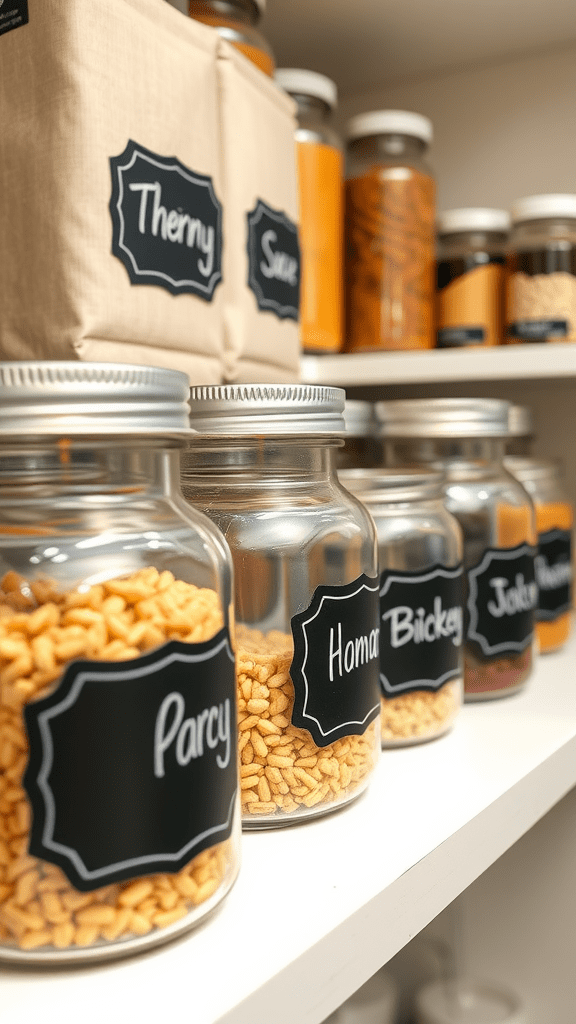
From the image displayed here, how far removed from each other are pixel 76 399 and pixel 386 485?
12.7 inches

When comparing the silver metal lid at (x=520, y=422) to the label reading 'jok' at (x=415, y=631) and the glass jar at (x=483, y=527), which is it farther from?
the label reading 'jok' at (x=415, y=631)

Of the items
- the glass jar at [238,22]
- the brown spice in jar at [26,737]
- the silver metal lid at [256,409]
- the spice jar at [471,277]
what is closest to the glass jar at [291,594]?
the silver metal lid at [256,409]

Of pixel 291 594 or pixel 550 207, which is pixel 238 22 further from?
pixel 291 594

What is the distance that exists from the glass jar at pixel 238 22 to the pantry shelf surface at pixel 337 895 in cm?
53

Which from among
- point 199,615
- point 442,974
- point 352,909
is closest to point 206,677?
point 199,615

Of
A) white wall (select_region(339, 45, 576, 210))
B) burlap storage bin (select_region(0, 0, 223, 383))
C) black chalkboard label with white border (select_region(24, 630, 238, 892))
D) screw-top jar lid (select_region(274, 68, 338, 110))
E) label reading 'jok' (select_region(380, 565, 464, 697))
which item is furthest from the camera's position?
white wall (select_region(339, 45, 576, 210))

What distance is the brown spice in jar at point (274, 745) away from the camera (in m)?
0.49

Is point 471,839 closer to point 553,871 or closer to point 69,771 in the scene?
point 69,771

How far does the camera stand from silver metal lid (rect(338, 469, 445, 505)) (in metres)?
0.64

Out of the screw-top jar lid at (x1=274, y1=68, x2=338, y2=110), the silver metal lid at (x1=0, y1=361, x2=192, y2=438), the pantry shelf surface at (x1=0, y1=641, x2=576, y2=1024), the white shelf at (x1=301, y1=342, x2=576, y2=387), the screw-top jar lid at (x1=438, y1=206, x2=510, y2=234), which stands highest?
the screw-top jar lid at (x1=274, y1=68, x2=338, y2=110)

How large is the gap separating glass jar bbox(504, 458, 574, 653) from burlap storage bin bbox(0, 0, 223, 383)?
510mm

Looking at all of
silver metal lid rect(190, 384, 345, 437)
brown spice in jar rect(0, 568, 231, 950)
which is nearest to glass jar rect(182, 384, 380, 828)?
silver metal lid rect(190, 384, 345, 437)

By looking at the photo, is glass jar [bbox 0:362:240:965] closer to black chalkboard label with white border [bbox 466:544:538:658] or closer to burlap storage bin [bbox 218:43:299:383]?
burlap storage bin [bbox 218:43:299:383]

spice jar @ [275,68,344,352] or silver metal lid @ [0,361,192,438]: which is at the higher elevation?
spice jar @ [275,68,344,352]
